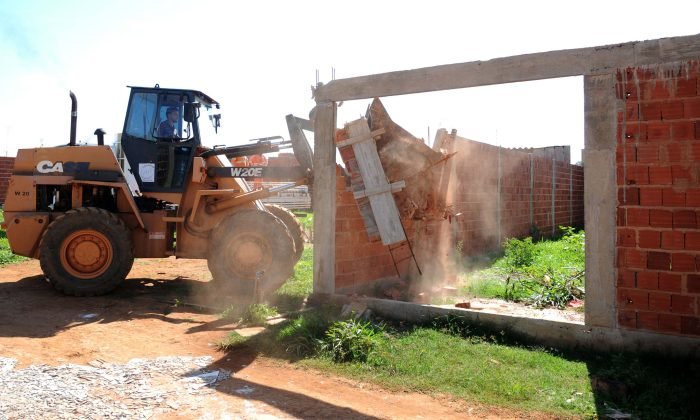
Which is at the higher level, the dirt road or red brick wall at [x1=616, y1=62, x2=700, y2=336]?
red brick wall at [x1=616, y1=62, x2=700, y2=336]

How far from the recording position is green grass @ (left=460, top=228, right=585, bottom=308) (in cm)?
735

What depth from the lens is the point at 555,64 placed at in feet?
18.1

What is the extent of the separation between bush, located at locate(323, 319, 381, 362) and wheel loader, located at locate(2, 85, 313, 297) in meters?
2.46

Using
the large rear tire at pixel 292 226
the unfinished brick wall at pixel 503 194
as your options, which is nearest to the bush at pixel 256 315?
the large rear tire at pixel 292 226

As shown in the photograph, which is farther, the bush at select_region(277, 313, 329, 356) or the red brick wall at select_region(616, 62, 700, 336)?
the bush at select_region(277, 313, 329, 356)

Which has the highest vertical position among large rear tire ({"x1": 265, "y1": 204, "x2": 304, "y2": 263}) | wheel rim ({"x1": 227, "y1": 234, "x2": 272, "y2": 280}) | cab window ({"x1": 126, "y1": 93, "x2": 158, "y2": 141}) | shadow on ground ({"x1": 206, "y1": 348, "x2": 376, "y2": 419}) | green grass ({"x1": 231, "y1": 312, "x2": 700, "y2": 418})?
cab window ({"x1": 126, "y1": 93, "x2": 158, "y2": 141})

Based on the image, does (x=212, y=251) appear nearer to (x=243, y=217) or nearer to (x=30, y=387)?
(x=243, y=217)

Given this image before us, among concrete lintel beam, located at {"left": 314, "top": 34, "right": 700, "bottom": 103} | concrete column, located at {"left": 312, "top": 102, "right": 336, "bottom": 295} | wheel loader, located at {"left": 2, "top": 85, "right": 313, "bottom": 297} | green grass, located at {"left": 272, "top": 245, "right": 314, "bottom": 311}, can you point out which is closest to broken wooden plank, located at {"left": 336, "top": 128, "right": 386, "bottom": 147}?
concrete column, located at {"left": 312, "top": 102, "right": 336, "bottom": 295}

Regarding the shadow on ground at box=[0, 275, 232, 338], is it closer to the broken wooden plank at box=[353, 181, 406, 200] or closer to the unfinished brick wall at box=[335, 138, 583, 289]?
the unfinished brick wall at box=[335, 138, 583, 289]

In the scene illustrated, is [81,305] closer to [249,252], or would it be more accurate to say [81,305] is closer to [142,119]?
[249,252]

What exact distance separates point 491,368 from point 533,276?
4.14 m

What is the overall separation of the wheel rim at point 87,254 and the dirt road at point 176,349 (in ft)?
1.45

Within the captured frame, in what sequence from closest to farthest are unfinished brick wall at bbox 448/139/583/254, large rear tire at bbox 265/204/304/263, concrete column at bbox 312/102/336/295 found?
concrete column at bbox 312/102/336/295, large rear tire at bbox 265/204/304/263, unfinished brick wall at bbox 448/139/583/254

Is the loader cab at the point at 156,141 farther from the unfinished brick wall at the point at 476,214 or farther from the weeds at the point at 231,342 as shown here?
the weeds at the point at 231,342
